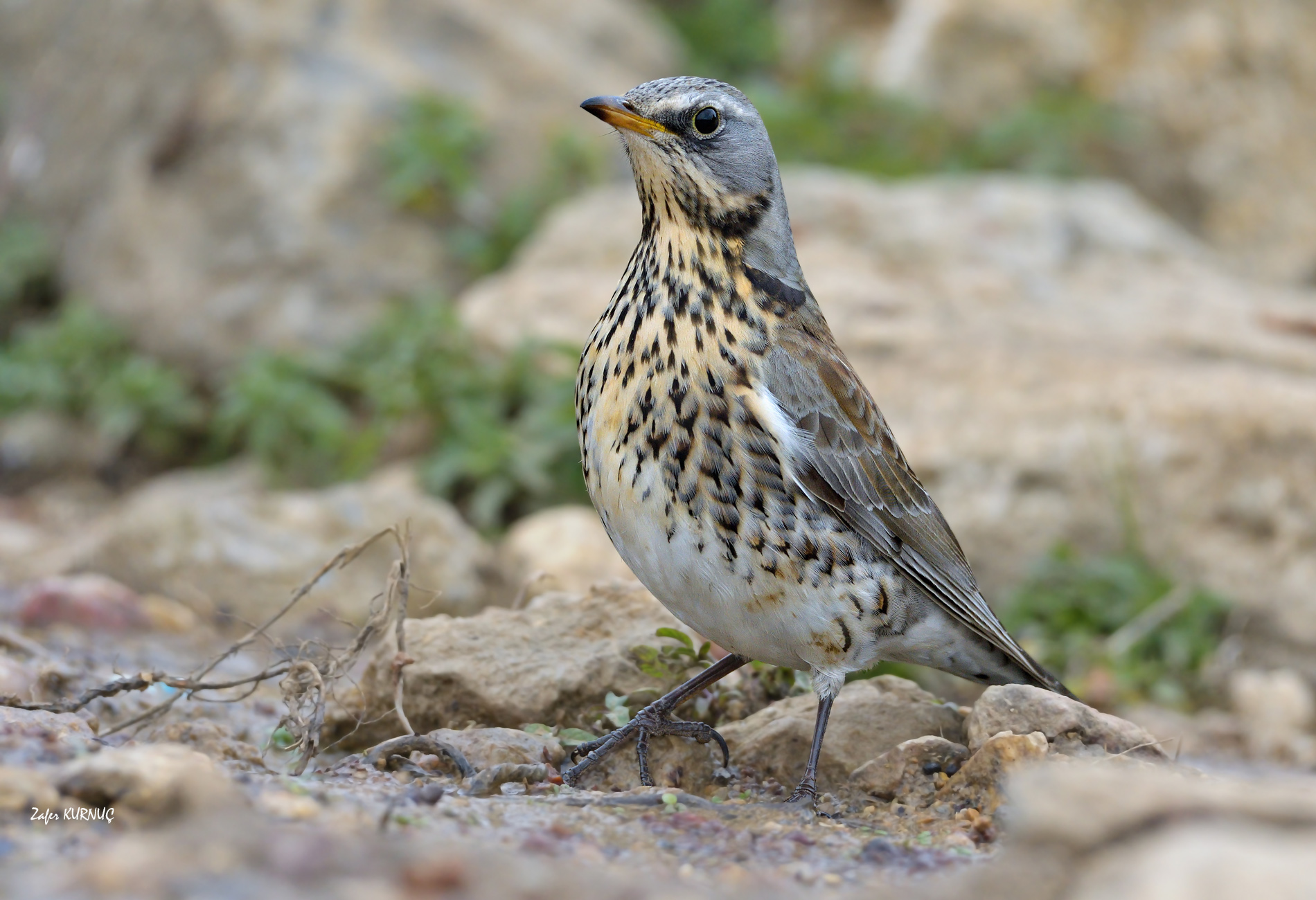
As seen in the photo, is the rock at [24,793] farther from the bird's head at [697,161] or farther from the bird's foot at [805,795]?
the bird's head at [697,161]

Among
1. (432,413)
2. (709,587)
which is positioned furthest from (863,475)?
(432,413)

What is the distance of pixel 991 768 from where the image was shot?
4098 millimetres

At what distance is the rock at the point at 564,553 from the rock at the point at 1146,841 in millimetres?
4963

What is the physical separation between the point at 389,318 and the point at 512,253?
187 centimetres

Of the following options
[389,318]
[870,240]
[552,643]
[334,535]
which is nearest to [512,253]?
[389,318]

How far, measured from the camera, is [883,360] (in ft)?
30.6

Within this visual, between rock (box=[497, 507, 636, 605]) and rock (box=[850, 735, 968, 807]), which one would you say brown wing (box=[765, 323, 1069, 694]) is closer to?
rock (box=[850, 735, 968, 807])

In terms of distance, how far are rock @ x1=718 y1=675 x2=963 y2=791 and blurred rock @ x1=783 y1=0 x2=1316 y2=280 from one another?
1091cm

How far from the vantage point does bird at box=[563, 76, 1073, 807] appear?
4348 millimetres

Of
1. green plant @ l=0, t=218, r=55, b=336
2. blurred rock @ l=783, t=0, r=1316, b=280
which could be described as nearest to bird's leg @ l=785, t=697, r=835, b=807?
green plant @ l=0, t=218, r=55, b=336

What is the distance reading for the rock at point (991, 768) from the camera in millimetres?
4035

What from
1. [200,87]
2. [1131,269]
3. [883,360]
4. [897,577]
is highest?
[200,87]

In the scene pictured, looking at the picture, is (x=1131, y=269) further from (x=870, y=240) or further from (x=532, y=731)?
(x=532, y=731)

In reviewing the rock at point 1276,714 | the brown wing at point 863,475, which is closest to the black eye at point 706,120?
the brown wing at point 863,475
